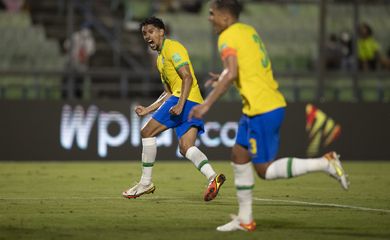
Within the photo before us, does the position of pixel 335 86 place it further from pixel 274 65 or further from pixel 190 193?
pixel 190 193

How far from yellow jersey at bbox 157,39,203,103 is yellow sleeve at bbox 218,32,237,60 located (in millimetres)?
3026

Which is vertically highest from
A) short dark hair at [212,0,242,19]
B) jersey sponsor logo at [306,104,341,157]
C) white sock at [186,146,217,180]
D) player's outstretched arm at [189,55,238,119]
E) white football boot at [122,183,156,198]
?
short dark hair at [212,0,242,19]

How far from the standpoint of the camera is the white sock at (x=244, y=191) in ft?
30.5

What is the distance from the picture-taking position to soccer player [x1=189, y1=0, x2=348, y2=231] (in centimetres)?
929

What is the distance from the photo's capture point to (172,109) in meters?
12.3

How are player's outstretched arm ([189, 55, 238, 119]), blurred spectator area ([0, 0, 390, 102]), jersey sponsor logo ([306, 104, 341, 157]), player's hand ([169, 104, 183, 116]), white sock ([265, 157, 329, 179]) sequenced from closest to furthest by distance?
player's outstretched arm ([189, 55, 238, 119]), white sock ([265, 157, 329, 179]), player's hand ([169, 104, 183, 116]), jersey sponsor logo ([306, 104, 341, 157]), blurred spectator area ([0, 0, 390, 102])

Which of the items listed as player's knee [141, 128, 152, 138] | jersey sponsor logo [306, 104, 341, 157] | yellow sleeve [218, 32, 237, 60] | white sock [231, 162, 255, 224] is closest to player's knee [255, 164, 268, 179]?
white sock [231, 162, 255, 224]

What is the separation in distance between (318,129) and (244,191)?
12458 mm

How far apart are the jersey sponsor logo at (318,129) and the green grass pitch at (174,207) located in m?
3.01

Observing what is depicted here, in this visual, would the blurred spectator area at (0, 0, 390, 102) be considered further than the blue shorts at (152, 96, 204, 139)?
Yes

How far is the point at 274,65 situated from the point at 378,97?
2849 mm

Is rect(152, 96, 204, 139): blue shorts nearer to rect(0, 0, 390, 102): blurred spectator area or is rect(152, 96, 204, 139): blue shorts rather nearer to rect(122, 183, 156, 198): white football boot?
rect(122, 183, 156, 198): white football boot

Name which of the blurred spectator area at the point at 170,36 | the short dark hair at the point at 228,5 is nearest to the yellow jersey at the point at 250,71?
the short dark hair at the point at 228,5

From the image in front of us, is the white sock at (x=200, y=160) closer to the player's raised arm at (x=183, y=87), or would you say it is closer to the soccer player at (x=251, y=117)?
the player's raised arm at (x=183, y=87)
